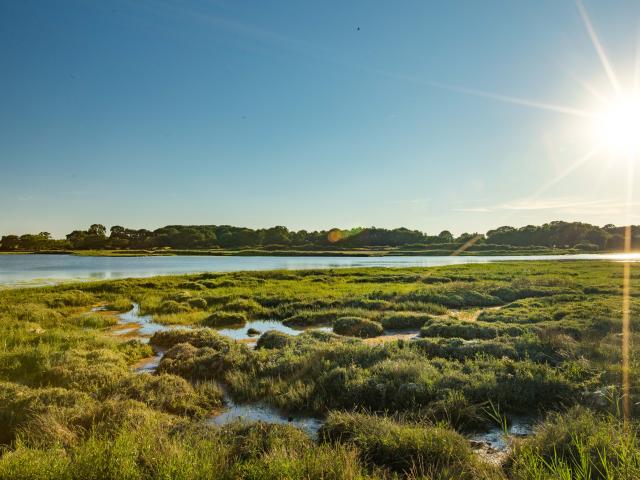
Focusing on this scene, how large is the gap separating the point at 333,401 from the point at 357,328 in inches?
407

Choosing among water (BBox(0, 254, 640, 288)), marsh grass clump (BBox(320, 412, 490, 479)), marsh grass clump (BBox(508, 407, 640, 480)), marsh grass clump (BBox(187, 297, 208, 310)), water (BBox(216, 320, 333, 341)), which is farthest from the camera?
water (BBox(0, 254, 640, 288))

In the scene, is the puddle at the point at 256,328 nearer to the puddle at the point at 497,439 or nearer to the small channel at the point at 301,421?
the small channel at the point at 301,421

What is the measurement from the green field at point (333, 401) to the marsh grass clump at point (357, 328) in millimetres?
97

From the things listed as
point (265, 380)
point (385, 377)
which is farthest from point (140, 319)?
point (385, 377)

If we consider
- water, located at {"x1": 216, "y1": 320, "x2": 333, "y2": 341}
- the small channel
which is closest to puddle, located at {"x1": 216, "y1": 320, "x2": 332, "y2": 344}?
water, located at {"x1": 216, "y1": 320, "x2": 333, "y2": 341}

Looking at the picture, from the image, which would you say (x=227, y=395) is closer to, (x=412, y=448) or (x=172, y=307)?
(x=412, y=448)

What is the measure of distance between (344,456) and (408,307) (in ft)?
68.7

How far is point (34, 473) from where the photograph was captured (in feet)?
17.0

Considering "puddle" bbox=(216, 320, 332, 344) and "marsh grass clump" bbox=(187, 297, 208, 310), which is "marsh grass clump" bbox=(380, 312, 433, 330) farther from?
"marsh grass clump" bbox=(187, 297, 208, 310)

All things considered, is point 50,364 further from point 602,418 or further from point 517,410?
point 602,418

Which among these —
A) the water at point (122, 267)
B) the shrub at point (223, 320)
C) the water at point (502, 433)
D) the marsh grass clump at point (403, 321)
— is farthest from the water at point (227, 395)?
the water at point (122, 267)

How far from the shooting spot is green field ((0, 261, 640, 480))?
5.66m

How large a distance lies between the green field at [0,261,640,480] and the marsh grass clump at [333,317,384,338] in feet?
0.32

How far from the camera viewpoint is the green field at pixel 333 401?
566 centimetres
